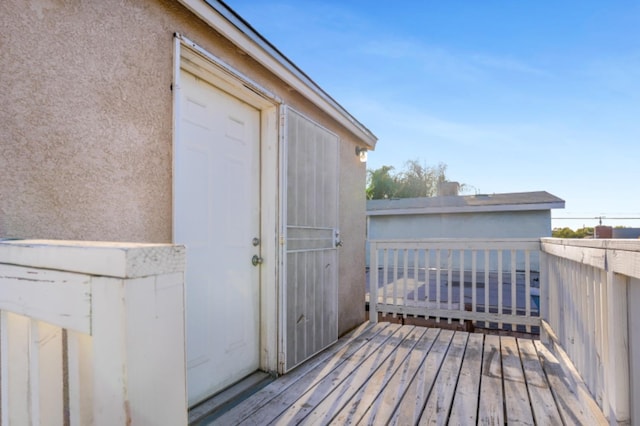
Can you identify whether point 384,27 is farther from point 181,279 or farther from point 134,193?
point 181,279

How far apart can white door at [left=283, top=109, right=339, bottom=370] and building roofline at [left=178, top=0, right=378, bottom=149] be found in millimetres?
250

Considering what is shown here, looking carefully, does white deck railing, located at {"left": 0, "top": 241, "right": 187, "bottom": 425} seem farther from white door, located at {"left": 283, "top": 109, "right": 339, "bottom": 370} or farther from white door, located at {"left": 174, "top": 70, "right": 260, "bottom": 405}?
white door, located at {"left": 283, "top": 109, "right": 339, "bottom": 370}

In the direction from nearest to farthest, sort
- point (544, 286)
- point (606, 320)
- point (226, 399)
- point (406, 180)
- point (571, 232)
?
point (606, 320) < point (226, 399) < point (544, 286) < point (571, 232) < point (406, 180)

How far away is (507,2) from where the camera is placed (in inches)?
202

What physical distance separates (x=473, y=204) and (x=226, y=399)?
1037cm

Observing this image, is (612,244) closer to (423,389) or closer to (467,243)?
(423,389)

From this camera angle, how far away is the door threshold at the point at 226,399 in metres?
1.94

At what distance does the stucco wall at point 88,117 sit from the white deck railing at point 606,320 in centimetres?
219

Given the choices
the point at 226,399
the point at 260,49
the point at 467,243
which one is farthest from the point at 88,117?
the point at 467,243

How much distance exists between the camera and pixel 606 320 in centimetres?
152

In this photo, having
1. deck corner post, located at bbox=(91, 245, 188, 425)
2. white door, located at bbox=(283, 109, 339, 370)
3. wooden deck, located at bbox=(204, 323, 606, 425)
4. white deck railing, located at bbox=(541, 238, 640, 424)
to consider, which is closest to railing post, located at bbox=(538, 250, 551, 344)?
wooden deck, located at bbox=(204, 323, 606, 425)

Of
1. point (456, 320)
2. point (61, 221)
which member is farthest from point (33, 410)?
point (456, 320)

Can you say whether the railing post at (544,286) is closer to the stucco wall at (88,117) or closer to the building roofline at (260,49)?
the building roofline at (260,49)

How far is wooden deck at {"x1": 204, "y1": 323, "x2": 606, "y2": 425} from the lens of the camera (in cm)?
193
